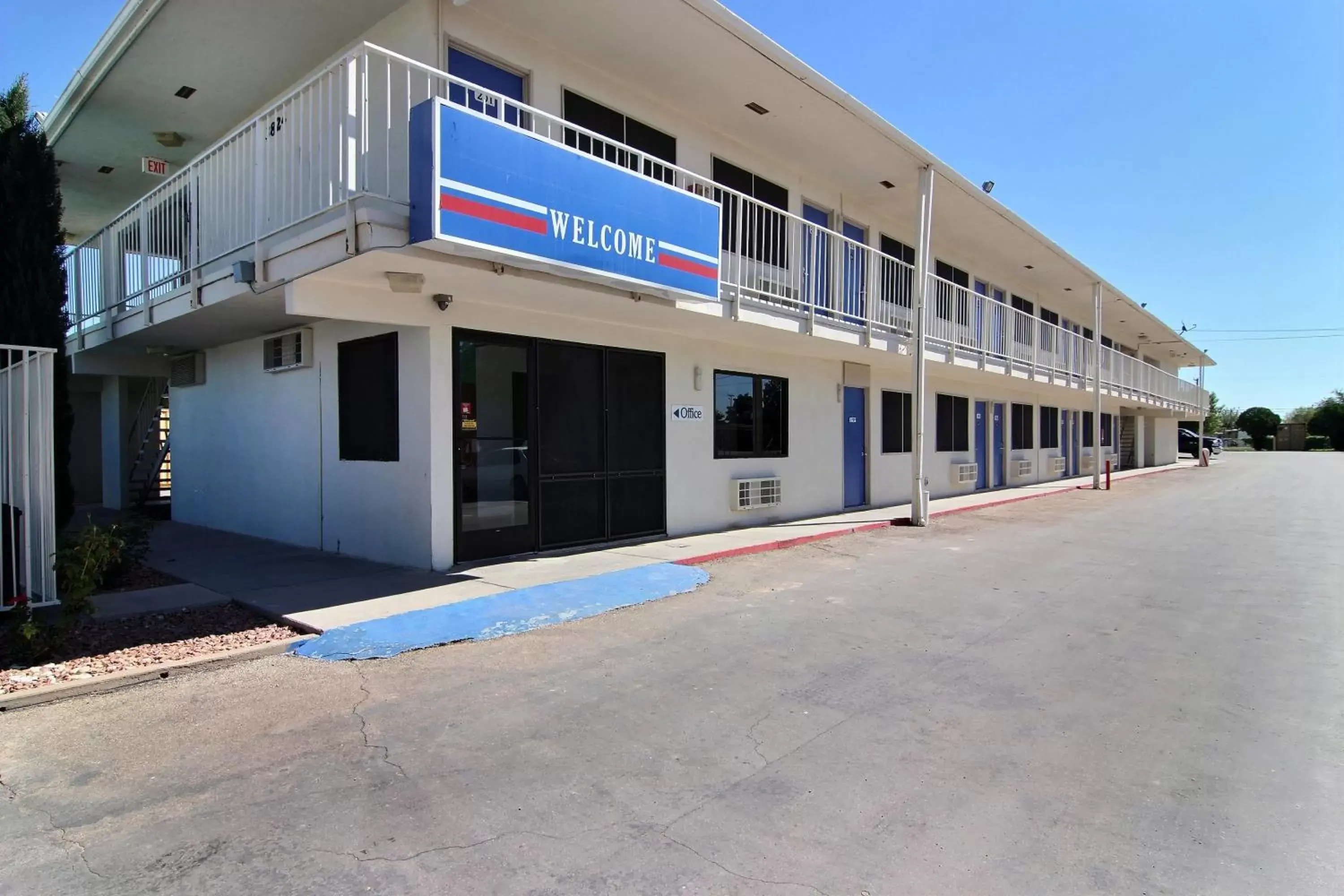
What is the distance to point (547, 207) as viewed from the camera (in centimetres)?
695

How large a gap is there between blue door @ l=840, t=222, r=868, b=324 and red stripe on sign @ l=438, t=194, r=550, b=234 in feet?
26.9

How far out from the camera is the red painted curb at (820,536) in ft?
32.2

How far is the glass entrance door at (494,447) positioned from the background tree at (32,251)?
4800mm

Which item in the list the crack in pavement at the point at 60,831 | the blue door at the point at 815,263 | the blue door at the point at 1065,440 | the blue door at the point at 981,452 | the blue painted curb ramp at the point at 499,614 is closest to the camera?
the crack in pavement at the point at 60,831

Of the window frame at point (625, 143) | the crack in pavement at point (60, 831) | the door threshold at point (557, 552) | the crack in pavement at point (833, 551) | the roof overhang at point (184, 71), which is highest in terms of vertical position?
the roof overhang at point (184, 71)

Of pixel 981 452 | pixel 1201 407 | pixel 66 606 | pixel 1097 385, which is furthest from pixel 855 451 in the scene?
pixel 1201 407

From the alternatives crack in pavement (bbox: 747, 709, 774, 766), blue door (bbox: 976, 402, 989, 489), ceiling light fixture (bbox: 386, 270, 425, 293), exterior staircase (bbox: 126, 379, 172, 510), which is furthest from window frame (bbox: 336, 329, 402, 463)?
blue door (bbox: 976, 402, 989, 489)

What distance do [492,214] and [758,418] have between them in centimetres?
743

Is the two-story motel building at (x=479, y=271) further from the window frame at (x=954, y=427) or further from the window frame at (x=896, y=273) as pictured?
the window frame at (x=954, y=427)

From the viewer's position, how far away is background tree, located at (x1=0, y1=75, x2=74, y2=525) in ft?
28.8

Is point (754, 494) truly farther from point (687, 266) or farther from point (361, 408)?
point (361, 408)

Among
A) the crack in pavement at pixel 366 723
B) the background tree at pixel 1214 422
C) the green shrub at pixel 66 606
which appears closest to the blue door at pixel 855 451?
the crack in pavement at pixel 366 723

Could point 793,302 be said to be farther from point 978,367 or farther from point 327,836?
point 327,836

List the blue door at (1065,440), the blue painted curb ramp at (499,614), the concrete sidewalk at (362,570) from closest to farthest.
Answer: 1. the blue painted curb ramp at (499,614)
2. the concrete sidewalk at (362,570)
3. the blue door at (1065,440)
